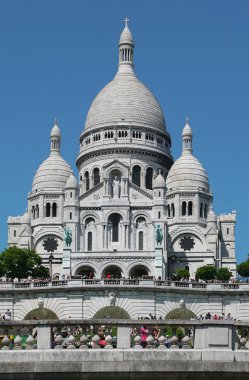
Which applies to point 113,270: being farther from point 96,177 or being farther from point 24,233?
point 96,177

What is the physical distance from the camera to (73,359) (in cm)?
1952

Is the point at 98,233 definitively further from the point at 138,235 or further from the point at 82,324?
the point at 82,324

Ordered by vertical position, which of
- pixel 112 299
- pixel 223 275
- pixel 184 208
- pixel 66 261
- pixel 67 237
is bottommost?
pixel 112 299

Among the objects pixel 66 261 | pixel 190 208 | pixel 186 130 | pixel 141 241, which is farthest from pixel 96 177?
pixel 66 261

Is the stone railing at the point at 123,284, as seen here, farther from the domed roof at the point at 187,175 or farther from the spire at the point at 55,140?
the spire at the point at 55,140

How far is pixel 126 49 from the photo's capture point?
14775 centimetres

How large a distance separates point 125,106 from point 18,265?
48.2 m

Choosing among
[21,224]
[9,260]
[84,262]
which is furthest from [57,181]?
[9,260]

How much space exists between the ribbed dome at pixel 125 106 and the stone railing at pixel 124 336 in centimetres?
11550

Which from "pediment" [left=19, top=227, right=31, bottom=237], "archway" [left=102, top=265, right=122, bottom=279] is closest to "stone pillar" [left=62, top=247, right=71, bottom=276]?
"archway" [left=102, top=265, right=122, bottom=279]

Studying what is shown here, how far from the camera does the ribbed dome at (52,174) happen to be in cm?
12950

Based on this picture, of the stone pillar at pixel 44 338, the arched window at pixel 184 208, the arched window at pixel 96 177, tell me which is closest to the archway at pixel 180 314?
the stone pillar at pixel 44 338

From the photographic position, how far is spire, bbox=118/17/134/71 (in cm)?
14700

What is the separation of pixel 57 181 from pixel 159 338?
110m
